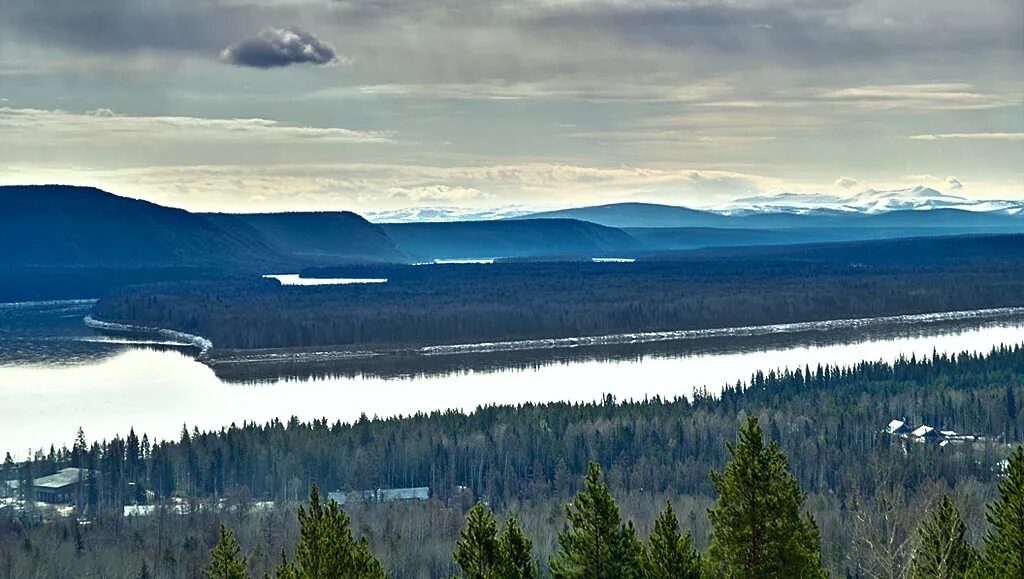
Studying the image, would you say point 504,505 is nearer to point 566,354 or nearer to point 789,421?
point 789,421

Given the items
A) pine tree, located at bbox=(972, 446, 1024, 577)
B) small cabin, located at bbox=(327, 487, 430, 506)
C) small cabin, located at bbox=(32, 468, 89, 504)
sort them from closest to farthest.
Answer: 1. pine tree, located at bbox=(972, 446, 1024, 577)
2. small cabin, located at bbox=(327, 487, 430, 506)
3. small cabin, located at bbox=(32, 468, 89, 504)

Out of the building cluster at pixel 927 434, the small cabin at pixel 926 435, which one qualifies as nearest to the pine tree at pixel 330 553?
the building cluster at pixel 927 434

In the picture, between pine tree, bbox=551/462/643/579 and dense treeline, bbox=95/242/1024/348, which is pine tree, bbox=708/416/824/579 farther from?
dense treeline, bbox=95/242/1024/348

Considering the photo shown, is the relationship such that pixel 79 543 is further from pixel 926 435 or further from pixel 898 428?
pixel 898 428

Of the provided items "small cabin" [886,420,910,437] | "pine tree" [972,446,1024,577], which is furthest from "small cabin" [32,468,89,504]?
→ "pine tree" [972,446,1024,577]

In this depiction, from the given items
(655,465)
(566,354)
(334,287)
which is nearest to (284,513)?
(655,465)

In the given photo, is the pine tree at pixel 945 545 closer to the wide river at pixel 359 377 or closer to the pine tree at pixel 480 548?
the pine tree at pixel 480 548
